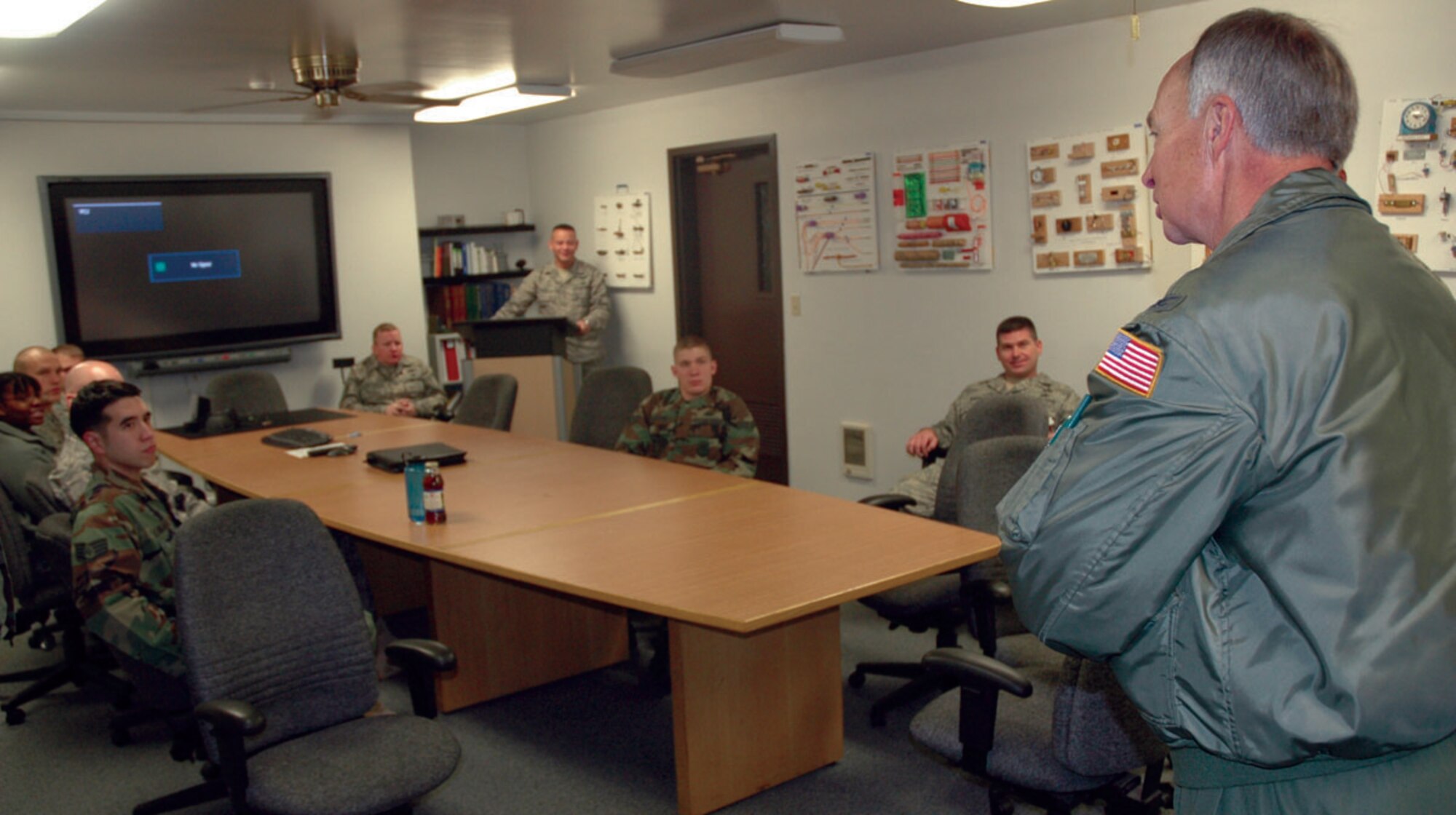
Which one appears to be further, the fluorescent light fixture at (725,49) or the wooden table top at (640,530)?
the fluorescent light fixture at (725,49)

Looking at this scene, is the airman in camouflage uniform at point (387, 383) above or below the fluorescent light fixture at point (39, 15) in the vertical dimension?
below

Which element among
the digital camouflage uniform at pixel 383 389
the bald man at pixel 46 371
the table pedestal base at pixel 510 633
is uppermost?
the bald man at pixel 46 371

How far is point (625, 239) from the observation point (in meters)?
8.26

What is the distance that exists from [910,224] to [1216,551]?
5.18m

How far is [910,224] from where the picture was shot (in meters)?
6.20

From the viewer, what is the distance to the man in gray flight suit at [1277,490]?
1.08 m

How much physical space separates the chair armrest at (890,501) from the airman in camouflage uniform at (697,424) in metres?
0.68

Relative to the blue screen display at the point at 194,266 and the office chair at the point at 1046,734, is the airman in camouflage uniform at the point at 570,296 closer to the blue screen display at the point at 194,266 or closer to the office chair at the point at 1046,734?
the blue screen display at the point at 194,266

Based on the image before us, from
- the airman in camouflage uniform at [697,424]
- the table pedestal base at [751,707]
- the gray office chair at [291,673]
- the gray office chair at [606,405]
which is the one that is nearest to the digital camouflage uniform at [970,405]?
the airman in camouflage uniform at [697,424]

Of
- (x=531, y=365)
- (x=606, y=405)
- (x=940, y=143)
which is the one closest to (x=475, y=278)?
(x=531, y=365)

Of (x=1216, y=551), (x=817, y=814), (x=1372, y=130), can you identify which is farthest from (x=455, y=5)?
(x=1216, y=551)

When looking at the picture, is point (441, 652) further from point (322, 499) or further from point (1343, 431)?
point (1343, 431)

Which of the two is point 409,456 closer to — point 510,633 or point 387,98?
point 510,633

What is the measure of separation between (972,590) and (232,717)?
194 cm
